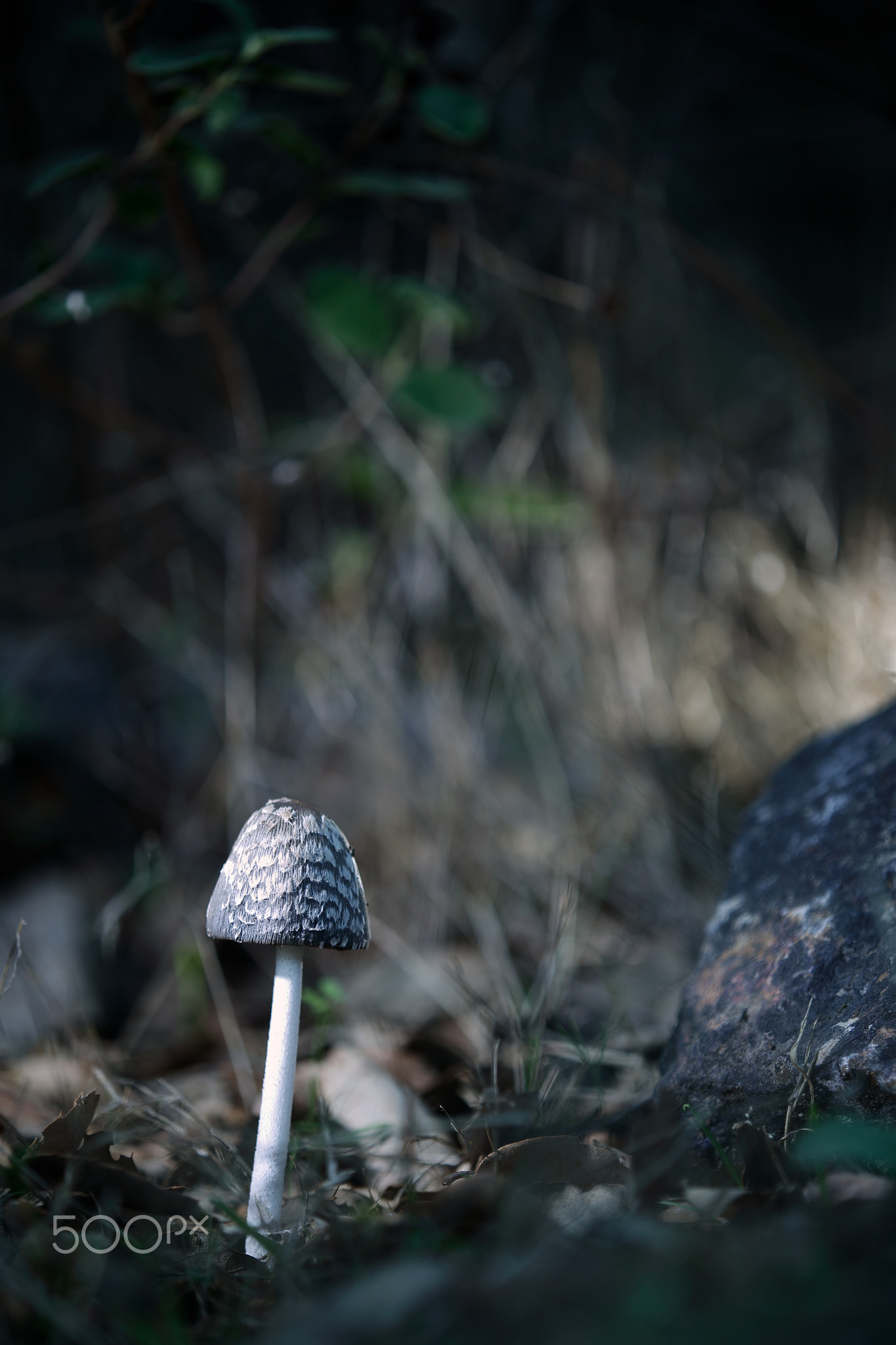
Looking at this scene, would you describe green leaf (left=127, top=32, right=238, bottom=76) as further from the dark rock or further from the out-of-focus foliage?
the dark rock

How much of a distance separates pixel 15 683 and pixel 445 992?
2770mm

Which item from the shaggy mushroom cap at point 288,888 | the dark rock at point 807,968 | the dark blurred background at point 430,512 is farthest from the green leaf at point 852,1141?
the dark blurred background at point 430,512

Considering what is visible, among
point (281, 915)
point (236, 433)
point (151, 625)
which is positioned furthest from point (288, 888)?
point (151, 625)

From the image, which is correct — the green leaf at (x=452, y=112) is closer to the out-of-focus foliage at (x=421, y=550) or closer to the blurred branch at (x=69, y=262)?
the out-of-focus foliage at (x=421, y=550)

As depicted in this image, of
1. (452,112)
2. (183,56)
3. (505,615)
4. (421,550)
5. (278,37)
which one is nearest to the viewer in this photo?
(278,37)

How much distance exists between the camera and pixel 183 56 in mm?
1983

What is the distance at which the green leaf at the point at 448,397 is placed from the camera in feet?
8.56

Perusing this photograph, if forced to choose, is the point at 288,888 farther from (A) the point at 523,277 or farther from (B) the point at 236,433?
(A) the point at 523,277

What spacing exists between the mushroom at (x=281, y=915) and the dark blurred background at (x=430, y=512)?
565 mm

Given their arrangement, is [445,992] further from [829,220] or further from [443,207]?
[829,220]

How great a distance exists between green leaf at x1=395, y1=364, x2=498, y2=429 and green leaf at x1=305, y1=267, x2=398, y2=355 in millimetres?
159

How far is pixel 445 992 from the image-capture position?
8.30 feet

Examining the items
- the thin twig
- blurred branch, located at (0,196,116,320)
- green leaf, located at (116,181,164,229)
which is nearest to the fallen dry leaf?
the thin twig

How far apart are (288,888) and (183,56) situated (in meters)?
1.83
